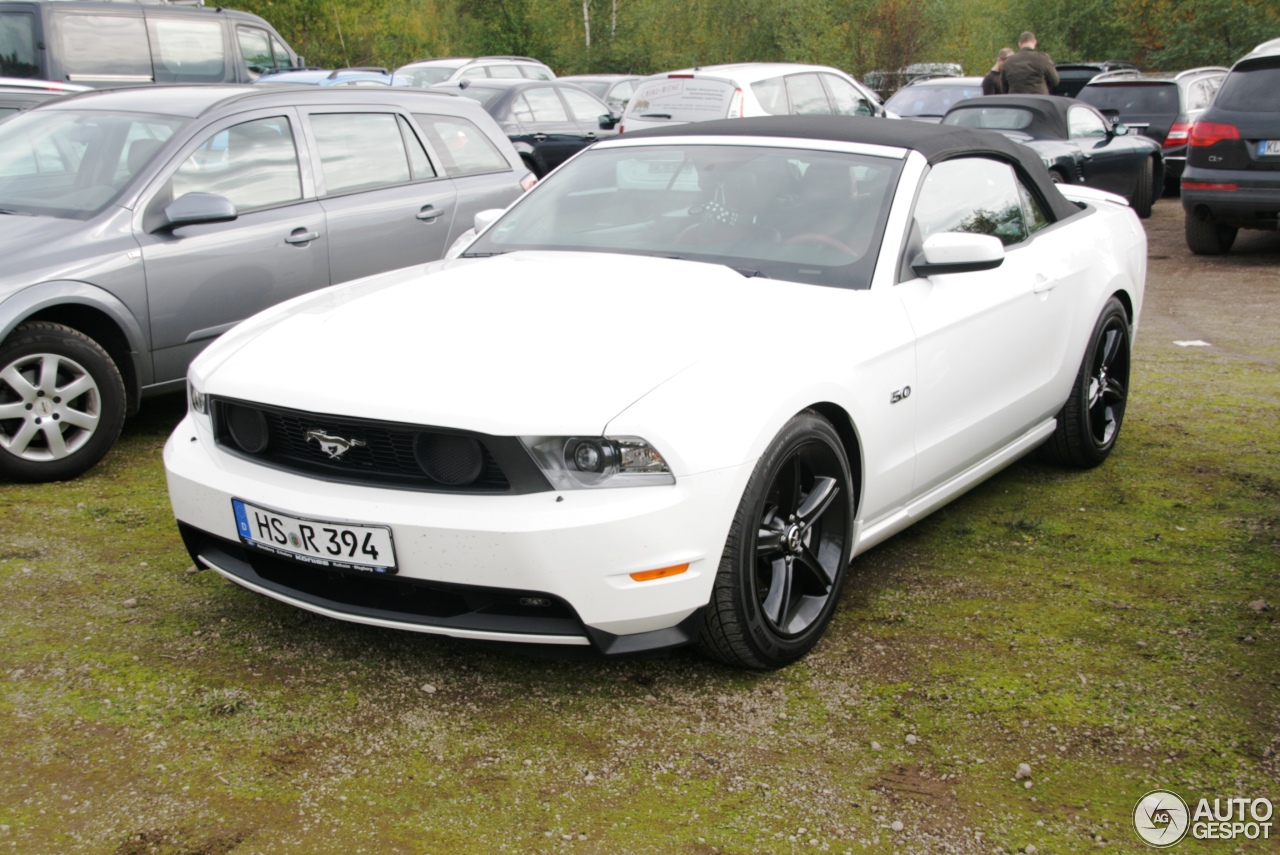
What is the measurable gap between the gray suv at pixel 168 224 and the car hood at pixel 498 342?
1.57 m

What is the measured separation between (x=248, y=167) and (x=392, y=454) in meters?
3.31

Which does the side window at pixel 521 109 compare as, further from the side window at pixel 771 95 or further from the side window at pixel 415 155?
the side window at pixel 415 155

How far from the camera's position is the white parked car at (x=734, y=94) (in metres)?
11.8

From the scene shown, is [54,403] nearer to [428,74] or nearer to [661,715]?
[661,715]

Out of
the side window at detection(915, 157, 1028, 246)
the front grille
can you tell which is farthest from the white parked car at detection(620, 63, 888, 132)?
the front grille

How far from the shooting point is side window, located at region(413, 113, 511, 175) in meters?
6.95

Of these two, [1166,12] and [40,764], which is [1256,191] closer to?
[40,764]

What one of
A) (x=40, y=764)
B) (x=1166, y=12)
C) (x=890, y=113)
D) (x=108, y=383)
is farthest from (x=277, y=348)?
(x=1166, y=12)

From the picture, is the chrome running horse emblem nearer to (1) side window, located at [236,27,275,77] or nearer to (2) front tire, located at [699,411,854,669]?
(2) front tire, located at [699,411,854,669]

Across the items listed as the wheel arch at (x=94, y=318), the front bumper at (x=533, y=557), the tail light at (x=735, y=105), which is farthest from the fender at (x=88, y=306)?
the tail light at (x=735, y=105)

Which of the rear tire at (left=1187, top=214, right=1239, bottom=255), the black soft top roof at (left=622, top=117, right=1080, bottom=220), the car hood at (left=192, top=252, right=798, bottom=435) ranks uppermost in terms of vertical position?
the black soft top roof at (left=622, top=117, right=1080, bottom=220)

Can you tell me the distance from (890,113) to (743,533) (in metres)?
13.5

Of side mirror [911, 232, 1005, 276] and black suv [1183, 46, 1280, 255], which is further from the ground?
side mirror [911, 232, 1005, 276]

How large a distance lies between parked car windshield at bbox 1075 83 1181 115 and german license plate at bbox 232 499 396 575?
15.9 metres
